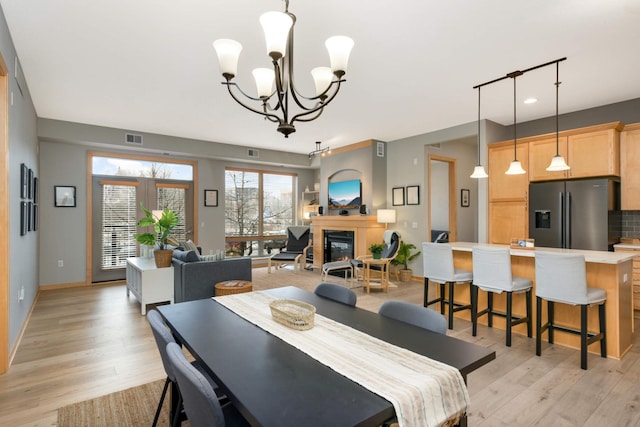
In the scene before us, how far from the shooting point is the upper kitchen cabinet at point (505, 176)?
495cm

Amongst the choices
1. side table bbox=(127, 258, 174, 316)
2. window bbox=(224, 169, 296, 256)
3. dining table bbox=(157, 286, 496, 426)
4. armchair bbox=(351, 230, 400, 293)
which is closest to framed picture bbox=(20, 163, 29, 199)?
side table bbox=(127, 258, 174, 316)

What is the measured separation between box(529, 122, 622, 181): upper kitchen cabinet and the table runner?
4.51 m

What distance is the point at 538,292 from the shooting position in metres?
3.07

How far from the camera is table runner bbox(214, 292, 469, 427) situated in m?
1.08

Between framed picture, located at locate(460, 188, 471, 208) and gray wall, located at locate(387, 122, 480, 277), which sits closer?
gray wall, located at locate(387, 122, 480, 277)

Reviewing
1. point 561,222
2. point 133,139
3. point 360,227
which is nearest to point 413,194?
point 360,227

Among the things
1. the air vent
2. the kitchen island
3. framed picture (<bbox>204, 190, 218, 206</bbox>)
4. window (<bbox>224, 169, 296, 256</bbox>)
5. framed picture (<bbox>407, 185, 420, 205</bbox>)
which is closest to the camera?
the kitchen island

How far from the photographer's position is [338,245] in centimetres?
731

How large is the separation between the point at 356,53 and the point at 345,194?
4361 mm

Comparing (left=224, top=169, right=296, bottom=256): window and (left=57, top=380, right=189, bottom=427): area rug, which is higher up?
(left=224, top=169, right=296, bottom=256): window

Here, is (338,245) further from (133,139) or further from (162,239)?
(133,139)

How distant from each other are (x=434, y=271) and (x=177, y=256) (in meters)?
3.35

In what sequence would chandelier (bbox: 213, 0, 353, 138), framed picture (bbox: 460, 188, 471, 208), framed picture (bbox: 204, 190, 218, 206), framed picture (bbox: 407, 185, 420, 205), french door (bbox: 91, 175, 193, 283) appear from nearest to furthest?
chandelier (bbox: 213, 0, 353, 138)
french door (bbox: 91, 175, 193, 283)
framed picture (bbox: 407, 185, 420, 205)
framed picture (bbox: 204, 190, 218, 206)
framed picture (bbox: 460, 188, 471, 208)

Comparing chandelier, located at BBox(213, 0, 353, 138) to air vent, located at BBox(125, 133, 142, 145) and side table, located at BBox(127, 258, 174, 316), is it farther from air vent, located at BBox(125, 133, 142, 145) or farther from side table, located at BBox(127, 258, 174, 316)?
air vent, located at BBox(125, 133, 142, 145)
